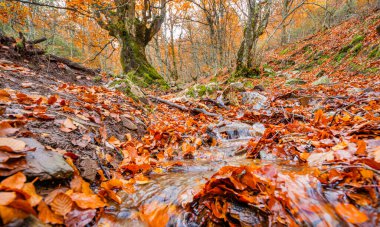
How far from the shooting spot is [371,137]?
6.01 feet

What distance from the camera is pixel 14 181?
0.98m

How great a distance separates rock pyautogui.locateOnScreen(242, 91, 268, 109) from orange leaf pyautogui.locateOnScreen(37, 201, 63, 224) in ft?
17.5

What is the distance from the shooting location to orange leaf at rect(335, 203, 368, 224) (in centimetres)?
104

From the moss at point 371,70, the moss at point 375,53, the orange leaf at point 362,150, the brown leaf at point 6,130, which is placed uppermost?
the moss at point 375,53

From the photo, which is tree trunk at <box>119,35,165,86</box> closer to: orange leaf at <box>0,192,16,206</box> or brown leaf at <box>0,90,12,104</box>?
brown leaf at <box>0,90,12,104</box>

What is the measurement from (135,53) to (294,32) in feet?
95.4

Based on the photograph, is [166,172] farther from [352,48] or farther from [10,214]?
[352,48]

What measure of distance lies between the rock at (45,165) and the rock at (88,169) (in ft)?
0.55

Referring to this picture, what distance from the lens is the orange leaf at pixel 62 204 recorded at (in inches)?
41.5

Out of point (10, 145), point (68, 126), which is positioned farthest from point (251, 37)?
point (10, 145)

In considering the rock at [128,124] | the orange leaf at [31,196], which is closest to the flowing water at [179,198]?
the orange leaf at [31,196]

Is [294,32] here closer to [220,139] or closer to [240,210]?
[220,139]

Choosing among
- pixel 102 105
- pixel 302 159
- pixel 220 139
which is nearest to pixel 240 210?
pixel 302 159

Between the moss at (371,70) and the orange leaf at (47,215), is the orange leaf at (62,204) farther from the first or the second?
the moss at (371,70)
